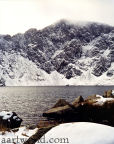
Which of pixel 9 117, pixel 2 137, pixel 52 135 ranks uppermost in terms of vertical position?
pixel 52 135

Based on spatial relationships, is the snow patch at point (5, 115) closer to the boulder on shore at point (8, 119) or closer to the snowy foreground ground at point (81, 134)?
the boulder on shore at point (8, 119)

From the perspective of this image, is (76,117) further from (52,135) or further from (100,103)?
(52,135)

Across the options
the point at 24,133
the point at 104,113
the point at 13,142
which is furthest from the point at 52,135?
the point at 104,113

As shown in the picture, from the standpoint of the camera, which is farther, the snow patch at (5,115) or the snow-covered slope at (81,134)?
the snow patch at (5,115)

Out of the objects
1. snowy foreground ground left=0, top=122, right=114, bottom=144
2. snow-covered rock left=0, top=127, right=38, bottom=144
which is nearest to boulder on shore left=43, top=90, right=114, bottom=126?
snow-covered rock left=0, top=127, right=38, bottom=144

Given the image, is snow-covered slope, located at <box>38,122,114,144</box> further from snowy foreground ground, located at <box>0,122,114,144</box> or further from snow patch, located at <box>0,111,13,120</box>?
snow patch, located at <box>0,111,13,120</box>

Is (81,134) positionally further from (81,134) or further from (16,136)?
(16,136)

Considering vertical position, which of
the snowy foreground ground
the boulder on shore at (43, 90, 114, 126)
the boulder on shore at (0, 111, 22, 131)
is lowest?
the boulder on shore at (0, 111, 22, 131)

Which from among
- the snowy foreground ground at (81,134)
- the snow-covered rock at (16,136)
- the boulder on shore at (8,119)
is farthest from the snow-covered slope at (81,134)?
the boulder on shore at (8,119)

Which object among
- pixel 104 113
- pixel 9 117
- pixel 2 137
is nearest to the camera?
pixel 2 137
